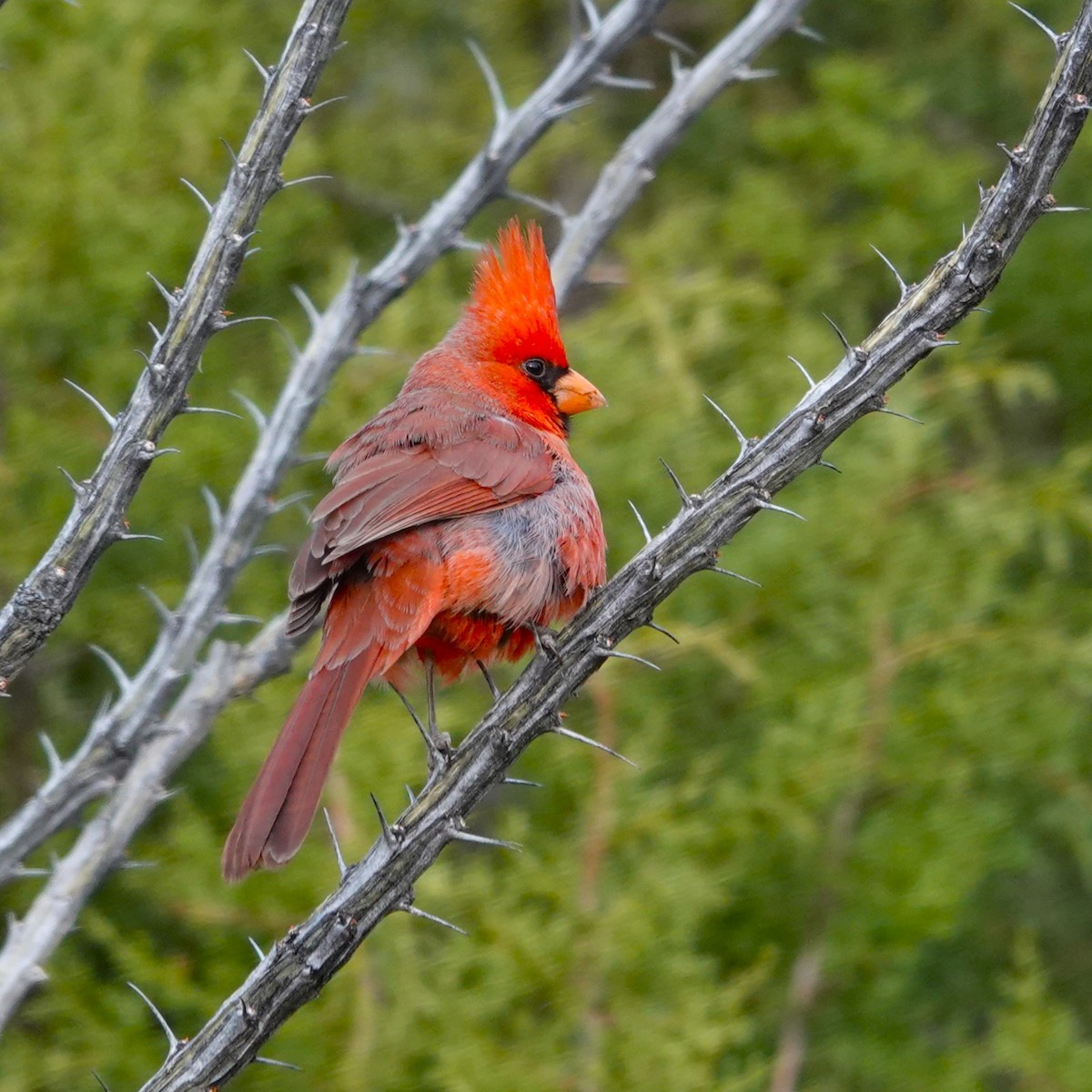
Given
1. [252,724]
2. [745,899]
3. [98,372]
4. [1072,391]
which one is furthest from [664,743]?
[1072,391]

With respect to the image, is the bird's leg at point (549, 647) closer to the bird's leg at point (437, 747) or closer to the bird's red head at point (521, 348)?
the bird's leg at point (437, 747)

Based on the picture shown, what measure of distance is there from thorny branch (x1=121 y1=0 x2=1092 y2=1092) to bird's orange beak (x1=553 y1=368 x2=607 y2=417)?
1.48 metres

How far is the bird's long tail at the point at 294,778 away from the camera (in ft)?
9.18

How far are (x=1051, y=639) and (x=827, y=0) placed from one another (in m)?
3.61

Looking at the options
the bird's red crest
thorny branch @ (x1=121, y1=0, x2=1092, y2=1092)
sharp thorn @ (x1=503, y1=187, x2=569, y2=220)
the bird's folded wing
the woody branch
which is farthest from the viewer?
the bird's red crest

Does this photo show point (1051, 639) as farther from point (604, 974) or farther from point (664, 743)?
point (604, 974)

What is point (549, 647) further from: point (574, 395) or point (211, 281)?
point (574, 395)

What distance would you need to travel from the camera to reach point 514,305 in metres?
4.02

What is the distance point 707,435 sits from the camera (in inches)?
227

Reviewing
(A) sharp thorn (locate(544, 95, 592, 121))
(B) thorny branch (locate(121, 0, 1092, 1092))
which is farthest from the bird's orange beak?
(B) thorny branch (locate(121, 0, 1092, 1092))

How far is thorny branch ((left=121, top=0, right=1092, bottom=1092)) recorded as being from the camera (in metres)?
2.33

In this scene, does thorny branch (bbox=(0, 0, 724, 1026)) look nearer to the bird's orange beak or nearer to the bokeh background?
the bird's orange beak

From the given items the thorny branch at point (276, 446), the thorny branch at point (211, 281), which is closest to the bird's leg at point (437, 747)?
the thorny branch at point (276, 446)

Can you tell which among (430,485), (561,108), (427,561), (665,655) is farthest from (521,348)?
(665,655)
